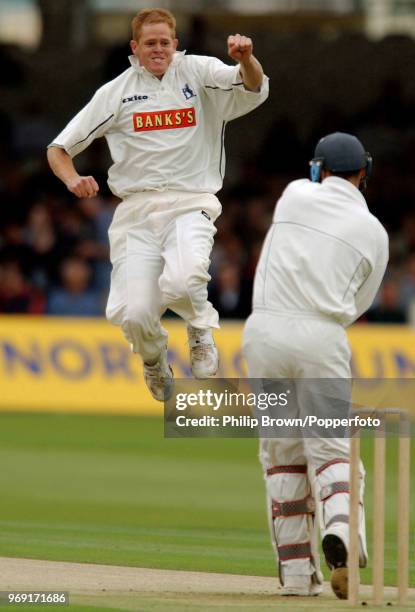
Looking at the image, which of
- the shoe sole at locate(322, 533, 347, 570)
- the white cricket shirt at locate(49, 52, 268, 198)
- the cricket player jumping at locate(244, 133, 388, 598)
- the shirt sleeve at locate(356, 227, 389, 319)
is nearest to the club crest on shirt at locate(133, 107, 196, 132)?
the white cricket shirt at locate(49, 52, 268, 198)

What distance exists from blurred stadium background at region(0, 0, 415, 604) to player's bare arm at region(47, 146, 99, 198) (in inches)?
93.4

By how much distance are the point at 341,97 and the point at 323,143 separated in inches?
597

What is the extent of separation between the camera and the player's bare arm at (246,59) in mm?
7965

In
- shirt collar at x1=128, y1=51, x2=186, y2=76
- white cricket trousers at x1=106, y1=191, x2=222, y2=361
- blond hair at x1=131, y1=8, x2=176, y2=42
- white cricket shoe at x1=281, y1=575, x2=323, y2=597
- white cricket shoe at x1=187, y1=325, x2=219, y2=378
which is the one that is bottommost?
white cricket shoe at x1=281, y1=575, x2=323, y2=597

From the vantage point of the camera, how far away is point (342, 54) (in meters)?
22.8

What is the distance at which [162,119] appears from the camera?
8.61 m

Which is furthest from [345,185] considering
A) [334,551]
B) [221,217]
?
[221,217]

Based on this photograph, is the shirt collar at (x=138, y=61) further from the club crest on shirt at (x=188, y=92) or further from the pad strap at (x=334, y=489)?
the pad strap at (x=334, y=489)

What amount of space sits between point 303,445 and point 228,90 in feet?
6.54

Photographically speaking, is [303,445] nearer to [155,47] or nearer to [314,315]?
[314,315]

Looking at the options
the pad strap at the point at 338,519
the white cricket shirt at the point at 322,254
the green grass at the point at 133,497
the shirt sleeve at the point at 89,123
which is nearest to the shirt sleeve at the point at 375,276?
the white cricket shirt at the point at 322,254

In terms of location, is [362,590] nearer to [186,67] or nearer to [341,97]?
[186,67]

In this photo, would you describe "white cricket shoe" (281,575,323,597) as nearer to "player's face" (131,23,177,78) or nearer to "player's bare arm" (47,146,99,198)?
"player's bare arm" (47,146,99,198)

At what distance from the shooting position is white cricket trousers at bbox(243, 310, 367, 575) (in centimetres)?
772
